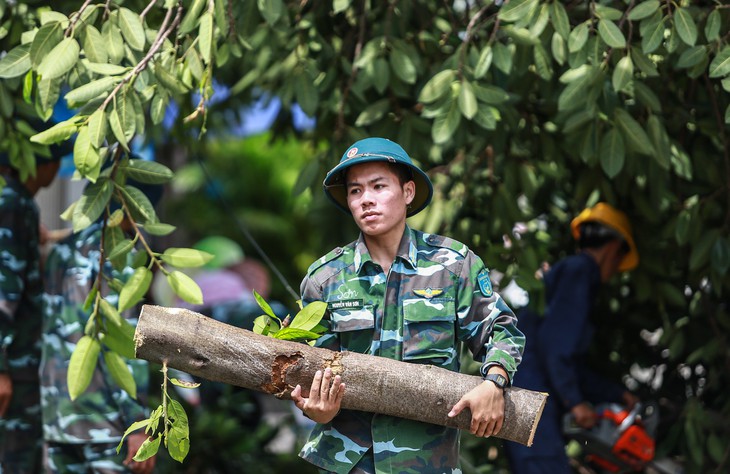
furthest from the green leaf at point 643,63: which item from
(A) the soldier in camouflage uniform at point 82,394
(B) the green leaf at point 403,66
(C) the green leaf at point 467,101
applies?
(A) the soldier in camouflage uniform at point 82,394

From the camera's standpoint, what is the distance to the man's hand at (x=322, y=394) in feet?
10.5

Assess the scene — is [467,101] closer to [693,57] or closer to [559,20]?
[559,20]

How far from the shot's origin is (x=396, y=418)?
3400 mm

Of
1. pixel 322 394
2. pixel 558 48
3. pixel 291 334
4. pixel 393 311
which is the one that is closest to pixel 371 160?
pixel 393 311

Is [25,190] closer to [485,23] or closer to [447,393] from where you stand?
[485,23]

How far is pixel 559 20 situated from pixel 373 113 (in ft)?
3.34

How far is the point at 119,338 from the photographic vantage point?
3883mm

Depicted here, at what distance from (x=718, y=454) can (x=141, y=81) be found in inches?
119

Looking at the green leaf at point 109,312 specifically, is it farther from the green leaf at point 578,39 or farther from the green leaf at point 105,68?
the green leaf at point 578,39

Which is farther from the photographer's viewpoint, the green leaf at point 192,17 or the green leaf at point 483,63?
the green leaf at point 483,63

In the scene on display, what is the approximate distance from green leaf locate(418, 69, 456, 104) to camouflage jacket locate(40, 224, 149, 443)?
4.33ft

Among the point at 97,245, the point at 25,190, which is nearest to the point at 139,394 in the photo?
the point at 97,245

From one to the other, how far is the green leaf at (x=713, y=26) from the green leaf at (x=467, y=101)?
832 millimetres

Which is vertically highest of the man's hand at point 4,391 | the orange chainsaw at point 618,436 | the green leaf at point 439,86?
the green leaf at point 439,86
